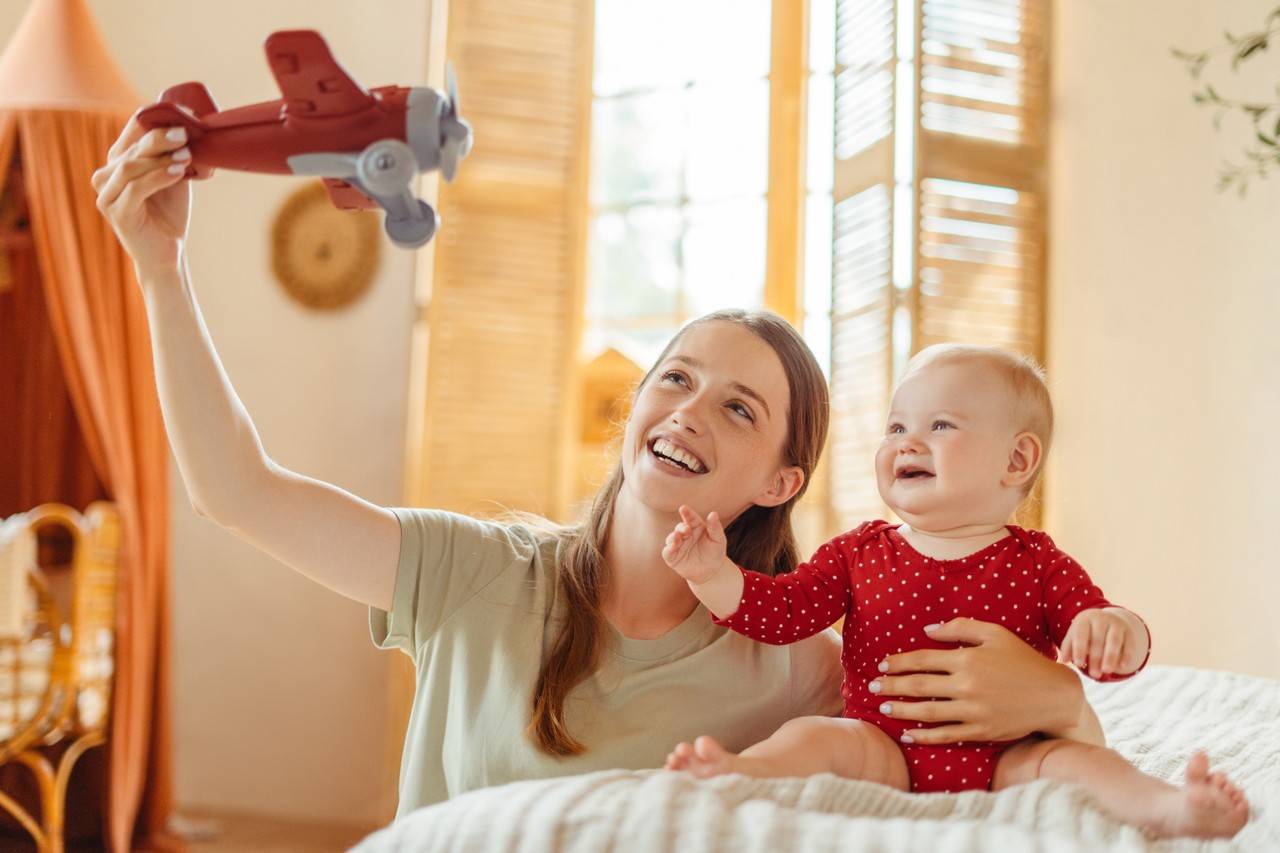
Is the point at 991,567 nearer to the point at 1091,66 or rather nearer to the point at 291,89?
the point at 291,89

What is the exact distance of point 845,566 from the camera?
1.40 meters

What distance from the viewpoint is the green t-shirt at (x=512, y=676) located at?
1.33m

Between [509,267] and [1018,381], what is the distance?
2506mm

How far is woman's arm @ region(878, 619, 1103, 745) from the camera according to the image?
1175mm

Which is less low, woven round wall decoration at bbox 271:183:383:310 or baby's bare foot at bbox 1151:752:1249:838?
woven round wall decoration at bbox 271:183:383:310

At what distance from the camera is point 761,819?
0.87 m

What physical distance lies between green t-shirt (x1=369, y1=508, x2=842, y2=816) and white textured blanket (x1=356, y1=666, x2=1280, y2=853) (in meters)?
0.34

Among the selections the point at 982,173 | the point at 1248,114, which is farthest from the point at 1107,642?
the point at 982,173

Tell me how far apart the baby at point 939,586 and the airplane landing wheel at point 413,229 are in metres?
0.38

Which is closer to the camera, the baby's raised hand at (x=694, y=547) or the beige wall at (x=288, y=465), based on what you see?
the baby's raised hand at (x=694, y=547)

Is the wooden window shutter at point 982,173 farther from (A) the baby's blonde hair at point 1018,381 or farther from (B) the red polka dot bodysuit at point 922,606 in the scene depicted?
(B) the red polka dot bodysuit at point 922,606

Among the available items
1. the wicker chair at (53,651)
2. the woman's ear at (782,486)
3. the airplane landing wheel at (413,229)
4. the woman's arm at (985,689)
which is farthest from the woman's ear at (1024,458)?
the wicker chair at (53,651)

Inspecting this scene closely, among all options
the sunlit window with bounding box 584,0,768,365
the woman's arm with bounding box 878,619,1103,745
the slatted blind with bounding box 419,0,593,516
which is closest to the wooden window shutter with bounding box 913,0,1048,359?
A: the sunlit window with bounding box 584,0,768,365

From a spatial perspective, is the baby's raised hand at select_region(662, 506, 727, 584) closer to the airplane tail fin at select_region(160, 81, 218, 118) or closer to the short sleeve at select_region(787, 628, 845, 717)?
the short sleeve at select_region(787, 628, 845, 717)
